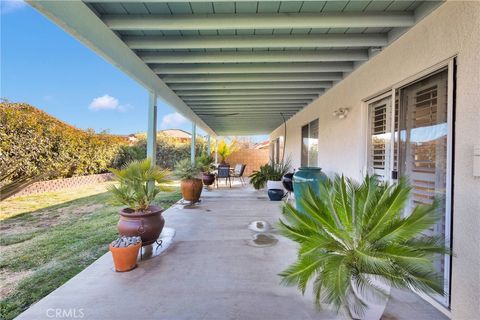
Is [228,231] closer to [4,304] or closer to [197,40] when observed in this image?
[4,304]

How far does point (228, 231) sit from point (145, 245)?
1416mm

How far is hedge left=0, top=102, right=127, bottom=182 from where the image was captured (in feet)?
19.1

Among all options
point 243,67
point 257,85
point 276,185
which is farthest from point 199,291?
point 276,185

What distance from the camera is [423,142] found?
2.45m

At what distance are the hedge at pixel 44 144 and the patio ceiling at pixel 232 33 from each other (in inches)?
115

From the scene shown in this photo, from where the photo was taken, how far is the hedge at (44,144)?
5.82 m

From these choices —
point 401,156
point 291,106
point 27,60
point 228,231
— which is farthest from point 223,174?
point 27,60

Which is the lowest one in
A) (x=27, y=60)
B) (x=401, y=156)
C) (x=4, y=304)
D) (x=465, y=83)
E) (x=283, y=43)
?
(x=4, y=304)

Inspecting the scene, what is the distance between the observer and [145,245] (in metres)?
3.20

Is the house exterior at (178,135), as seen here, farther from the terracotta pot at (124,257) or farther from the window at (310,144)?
the terracotta pot at (124,257)

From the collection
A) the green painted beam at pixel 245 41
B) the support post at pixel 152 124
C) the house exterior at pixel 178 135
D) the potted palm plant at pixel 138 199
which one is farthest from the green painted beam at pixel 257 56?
the house exterior at pixel 178 135

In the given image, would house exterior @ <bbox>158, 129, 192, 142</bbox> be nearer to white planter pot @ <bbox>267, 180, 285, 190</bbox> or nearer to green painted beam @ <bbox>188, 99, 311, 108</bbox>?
green painted beam @ <bbox>188, 99, 311, 108</bbox>

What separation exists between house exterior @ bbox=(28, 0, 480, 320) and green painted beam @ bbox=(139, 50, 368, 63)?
0.01m

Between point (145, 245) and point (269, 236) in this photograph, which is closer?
point (145, 245)
